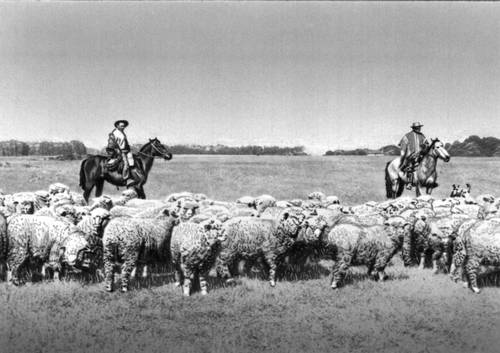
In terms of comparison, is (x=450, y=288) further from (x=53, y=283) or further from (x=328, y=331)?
(x=53, y=283)

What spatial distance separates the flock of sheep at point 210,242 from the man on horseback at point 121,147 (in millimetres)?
8223

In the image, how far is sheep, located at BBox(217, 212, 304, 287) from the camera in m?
12.5

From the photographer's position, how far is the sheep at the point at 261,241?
40.9ft

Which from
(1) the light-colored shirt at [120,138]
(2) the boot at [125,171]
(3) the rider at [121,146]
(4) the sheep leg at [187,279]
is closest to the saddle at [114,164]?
(3) the rider at [121,146]

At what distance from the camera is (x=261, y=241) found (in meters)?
12.5

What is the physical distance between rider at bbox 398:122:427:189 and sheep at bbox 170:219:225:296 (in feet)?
54.9

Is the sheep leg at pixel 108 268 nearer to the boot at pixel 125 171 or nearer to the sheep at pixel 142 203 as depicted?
the sheep at pixel 142 203

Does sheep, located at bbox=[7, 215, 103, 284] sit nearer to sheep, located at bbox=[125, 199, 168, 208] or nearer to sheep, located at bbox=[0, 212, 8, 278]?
sheep, located at bbox=[0, 212, 8, 278]

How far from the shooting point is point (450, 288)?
39.9ft

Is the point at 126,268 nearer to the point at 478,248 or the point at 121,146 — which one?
the point at 478,248

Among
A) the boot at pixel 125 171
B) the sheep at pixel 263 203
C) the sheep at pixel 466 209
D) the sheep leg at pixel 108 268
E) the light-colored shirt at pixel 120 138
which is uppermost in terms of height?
the light-colored shirt at pixel 120 138

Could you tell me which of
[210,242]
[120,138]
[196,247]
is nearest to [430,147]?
[120,138]

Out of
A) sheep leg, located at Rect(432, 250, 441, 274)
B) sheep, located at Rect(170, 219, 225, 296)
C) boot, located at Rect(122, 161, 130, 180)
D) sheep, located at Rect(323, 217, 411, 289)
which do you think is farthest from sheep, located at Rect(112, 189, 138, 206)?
sheep leg, located at Rect(432, 250, 441, 274)

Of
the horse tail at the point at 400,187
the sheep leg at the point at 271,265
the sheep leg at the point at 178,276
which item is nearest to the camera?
the sheep leg at the point at 178,276
